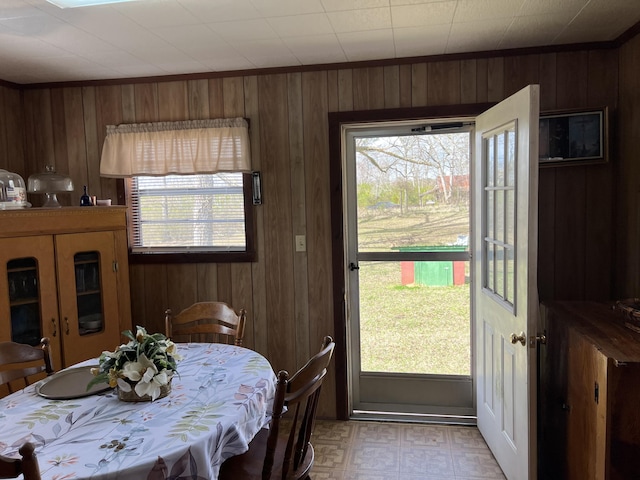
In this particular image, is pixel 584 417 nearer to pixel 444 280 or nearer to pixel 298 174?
pixel 444 280

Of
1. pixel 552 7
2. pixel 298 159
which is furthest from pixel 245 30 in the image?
pixel 552 7

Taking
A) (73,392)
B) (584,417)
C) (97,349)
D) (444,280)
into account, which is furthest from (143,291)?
(584,417)

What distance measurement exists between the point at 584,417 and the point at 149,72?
3000 mm

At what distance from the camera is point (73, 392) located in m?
1.81

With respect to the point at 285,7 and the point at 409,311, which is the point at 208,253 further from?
the point at 285,7

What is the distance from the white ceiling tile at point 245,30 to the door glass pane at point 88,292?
154 cm

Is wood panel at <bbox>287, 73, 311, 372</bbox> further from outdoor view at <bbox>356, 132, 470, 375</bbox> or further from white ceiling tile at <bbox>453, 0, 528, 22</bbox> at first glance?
white ceiling tile at <bbox>453, 0, 528, 22</bbox>

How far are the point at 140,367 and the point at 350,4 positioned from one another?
1696 millimetres

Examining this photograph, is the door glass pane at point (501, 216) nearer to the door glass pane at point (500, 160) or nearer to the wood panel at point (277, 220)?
the door glass pane at point (500, 160)

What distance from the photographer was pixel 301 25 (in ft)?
7.56

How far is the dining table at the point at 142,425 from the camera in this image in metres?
1.37

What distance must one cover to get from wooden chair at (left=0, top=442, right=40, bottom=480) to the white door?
185cm

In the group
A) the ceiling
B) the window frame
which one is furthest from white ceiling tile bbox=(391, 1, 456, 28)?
the window frame

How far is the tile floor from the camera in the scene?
2.57m
